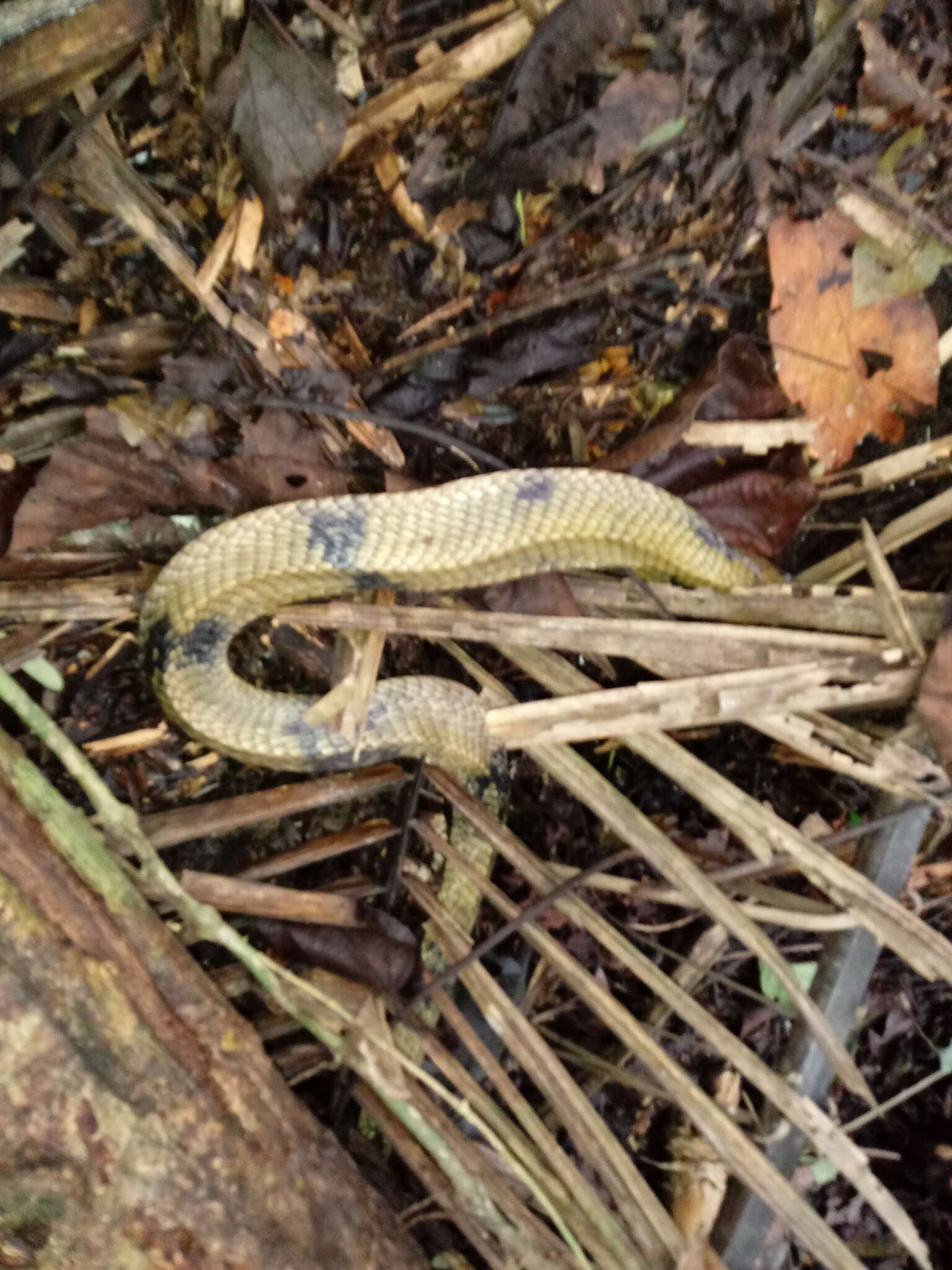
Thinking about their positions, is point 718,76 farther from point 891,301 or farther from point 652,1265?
point 652,1265

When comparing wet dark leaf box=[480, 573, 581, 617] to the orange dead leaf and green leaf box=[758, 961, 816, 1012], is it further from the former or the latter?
green leaf box=[758, 961, 816, 1012]

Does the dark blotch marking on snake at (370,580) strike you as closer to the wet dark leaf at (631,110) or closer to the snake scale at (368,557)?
the snake scale at (368,557)

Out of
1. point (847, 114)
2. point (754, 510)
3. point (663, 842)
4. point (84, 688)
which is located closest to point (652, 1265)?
point (663, 842)

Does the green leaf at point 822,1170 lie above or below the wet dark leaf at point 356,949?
below

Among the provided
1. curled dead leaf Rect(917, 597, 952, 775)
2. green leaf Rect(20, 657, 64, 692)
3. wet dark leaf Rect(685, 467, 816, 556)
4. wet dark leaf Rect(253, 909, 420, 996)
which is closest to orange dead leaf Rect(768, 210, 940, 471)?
wet dark leaf Rect(685, 467, 816, 556)

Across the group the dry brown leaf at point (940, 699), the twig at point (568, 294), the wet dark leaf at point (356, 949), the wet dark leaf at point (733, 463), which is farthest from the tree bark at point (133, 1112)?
the dry brown leaf at point (940, 699)

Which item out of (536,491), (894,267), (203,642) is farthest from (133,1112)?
(894,267)

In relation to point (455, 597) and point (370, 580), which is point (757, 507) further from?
point (370, 580)

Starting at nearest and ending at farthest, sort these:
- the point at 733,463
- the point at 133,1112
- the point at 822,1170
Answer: the point at 133,1112 < the point at 733,463 < the point at 822,1170
